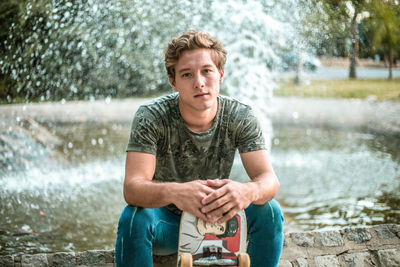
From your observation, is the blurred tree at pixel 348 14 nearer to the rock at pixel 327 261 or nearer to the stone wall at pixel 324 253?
the stone wall at pixel 324 253

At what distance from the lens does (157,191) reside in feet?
4.88

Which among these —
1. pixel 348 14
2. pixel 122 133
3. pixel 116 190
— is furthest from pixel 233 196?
pixel 122 133

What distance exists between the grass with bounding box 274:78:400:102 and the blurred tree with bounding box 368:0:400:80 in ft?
3.04

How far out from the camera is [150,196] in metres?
1.49

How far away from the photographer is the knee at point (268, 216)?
1.54m

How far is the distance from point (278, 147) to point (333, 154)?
710 mm

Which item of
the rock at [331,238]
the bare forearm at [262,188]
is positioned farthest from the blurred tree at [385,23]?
the bare forearm at [262,188]

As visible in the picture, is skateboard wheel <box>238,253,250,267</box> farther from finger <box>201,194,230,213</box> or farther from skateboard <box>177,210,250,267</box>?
finger <box>201,194,230,213</box>

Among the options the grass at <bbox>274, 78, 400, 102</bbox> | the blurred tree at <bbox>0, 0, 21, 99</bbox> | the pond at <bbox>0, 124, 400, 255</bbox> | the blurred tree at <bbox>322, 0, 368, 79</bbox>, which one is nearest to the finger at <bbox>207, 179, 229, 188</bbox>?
the pond at <bbox>0, 124, 400, 255</bbox>

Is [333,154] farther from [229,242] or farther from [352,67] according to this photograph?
[229,242]

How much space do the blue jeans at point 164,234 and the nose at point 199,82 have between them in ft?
1.69

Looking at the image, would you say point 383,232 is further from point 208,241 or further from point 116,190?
point 116,190

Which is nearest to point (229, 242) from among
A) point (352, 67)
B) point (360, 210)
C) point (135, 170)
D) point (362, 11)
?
point (135, 170)

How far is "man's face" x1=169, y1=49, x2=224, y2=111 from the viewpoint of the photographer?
1643 mm
